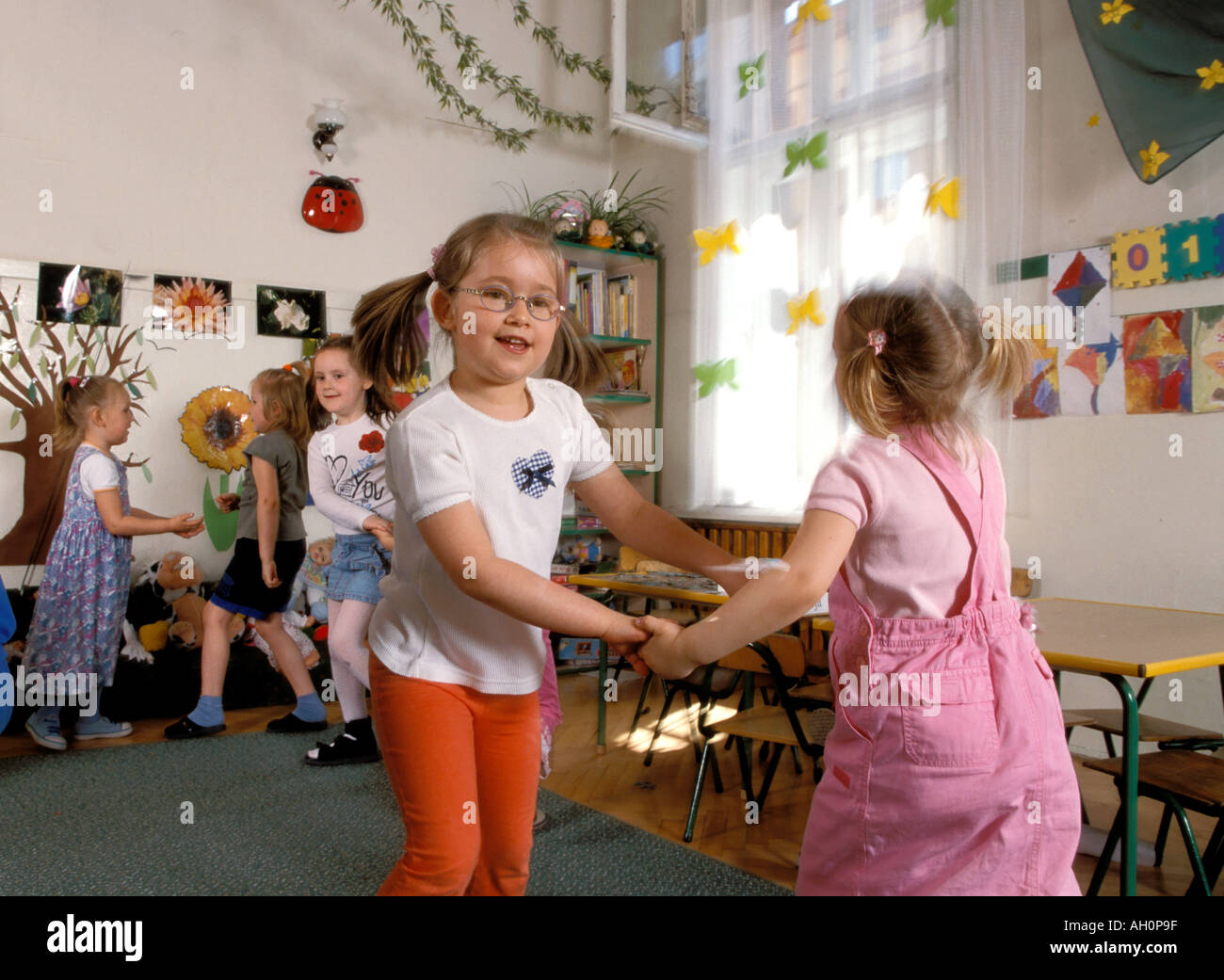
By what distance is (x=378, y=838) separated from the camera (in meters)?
2.65

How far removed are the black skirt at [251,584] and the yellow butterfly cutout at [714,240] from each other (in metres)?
2.49

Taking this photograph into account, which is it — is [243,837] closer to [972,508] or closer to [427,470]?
[427,470]

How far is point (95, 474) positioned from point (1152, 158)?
3.85 metres

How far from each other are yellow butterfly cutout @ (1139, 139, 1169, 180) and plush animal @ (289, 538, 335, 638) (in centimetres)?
359

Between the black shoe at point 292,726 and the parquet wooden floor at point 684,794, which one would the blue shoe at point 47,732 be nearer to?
the parquet wooden floor at point 684,794

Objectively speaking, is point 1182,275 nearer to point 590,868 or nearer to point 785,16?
point 785,16

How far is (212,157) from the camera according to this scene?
4.56m

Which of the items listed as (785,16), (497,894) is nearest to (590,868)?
(497,894)

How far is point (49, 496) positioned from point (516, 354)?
356 cm

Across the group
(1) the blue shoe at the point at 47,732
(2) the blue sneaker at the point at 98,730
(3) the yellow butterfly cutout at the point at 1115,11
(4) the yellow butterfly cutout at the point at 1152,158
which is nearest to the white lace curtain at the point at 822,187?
(3) the yellow butterfly cutout at the point at 1115,11

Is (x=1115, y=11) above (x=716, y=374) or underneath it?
above

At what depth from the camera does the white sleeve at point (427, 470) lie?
131 centimetres

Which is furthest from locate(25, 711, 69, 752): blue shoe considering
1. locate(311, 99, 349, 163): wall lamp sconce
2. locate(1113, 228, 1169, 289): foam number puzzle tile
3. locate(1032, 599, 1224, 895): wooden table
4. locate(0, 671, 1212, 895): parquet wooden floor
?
locate(1113, 228, 1169, 289): foam number puzzle tile

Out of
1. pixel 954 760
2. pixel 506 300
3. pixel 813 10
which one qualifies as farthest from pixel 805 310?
pixel 954 760
